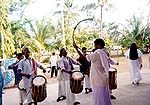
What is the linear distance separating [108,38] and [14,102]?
1130 cm

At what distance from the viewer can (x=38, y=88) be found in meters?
5.00

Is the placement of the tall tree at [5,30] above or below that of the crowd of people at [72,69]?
above

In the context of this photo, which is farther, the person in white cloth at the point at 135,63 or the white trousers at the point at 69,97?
the person in white cloth at the point at 135,63

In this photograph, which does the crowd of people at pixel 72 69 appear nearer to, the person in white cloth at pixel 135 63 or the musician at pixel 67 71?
the musician at pixel 67 71

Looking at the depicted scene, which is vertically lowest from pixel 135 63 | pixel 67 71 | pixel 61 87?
pixel 61 87

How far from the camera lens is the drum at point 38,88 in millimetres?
4996

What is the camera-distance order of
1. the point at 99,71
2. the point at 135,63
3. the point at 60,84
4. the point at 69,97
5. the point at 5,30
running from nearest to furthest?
the point at 99,71 → the point at 69,97 → the point at 60,84 → the point at 135,63 → the point at 5,30

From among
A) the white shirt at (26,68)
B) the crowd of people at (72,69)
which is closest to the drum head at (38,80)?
the crowd of people at (72,69)

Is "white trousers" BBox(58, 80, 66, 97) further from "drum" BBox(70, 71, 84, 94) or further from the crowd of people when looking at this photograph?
"drum" BBox(70, 71, 84, 94)

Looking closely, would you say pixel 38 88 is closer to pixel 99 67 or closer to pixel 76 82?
pixel 76 82

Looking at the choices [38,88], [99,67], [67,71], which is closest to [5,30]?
[67,71]

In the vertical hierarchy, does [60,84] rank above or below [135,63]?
below

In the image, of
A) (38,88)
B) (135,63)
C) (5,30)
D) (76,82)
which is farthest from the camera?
(5,30)

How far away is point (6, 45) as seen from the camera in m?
12.6
